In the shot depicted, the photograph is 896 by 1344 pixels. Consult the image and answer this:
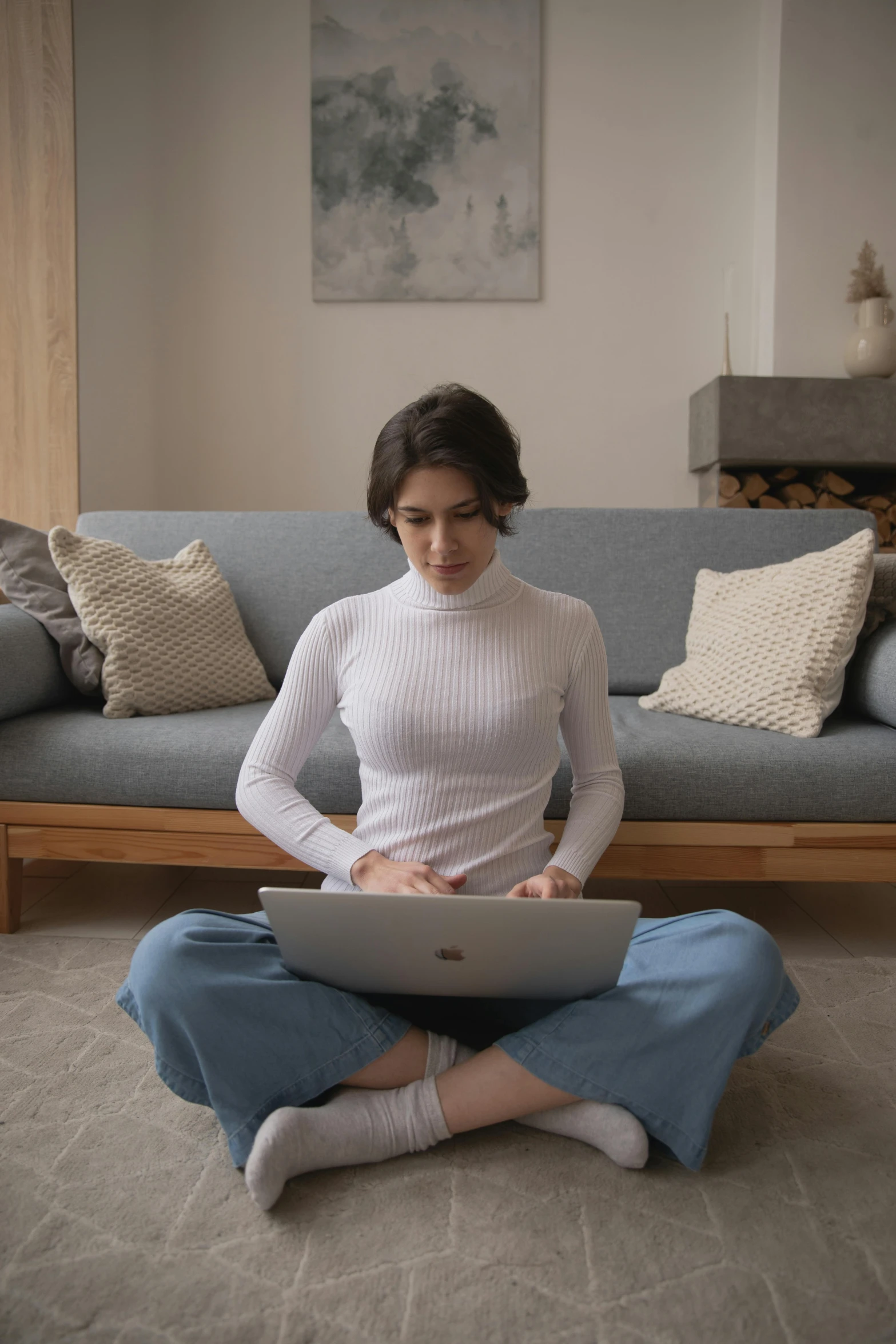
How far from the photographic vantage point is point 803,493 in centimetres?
378

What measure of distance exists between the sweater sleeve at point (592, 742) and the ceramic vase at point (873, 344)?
2932mm

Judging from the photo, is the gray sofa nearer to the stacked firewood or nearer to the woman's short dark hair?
the woman's short dark hair

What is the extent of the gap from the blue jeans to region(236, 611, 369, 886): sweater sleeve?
0.50ft

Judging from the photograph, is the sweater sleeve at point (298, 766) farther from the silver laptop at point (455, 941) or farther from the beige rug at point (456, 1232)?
the beige rug at point (456, 1232)

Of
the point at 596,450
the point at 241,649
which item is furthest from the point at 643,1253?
the point at 596,450

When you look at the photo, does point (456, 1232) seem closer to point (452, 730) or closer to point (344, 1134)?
point (344, 1134)

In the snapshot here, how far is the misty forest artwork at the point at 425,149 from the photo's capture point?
12.6 feet

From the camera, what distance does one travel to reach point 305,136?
393cm

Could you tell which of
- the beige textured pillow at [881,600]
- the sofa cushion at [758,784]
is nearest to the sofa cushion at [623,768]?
the sofa cushion at [758,784]

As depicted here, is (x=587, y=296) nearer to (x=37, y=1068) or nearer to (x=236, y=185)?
(x=236, y=185)

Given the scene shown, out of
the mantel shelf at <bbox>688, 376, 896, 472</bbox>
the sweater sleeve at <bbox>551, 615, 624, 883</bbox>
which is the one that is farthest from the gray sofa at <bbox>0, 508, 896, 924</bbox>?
the mantel shelf at <bbox>688, 376, 896, 472</bbox>

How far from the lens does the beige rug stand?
2.97ft

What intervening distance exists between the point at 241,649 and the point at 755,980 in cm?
149

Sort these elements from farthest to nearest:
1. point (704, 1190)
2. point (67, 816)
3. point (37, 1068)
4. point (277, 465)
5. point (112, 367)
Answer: point (277, 465), point (112, 367), point (67, 816), point (37, 1068), point (704, 1190)
